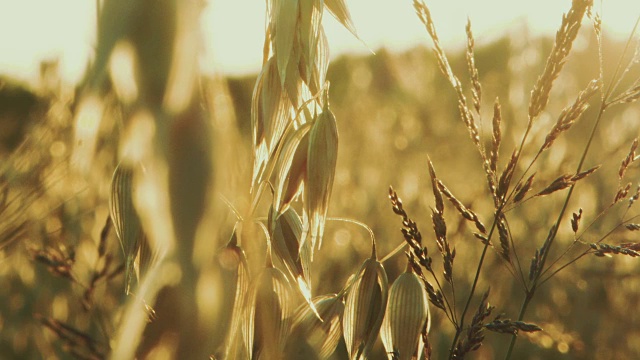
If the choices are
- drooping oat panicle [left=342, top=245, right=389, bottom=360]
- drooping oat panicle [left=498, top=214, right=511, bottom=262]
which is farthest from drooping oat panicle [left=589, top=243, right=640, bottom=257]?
drooping oat panicle [left=342, top=245, right=389, bottom=360]

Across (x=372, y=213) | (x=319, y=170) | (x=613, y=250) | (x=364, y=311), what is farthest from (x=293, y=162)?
(x=372, y=213)

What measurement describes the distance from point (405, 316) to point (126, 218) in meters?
0.22

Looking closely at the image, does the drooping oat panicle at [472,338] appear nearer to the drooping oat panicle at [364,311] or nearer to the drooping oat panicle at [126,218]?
the drooping oat panicle at [364,311]

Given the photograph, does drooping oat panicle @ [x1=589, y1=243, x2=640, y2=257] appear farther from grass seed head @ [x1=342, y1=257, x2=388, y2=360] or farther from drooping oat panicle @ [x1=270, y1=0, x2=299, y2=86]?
drooping oat panicle @ [x1=270, y1=0, x2=299, y2=86]

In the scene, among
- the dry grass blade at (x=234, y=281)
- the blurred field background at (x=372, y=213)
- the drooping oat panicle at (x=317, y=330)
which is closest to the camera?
the dry grass blade at (x=234, y=281)

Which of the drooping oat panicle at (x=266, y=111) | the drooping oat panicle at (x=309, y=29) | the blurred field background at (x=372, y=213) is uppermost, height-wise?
the drooping oat panicle at (x=309, y=29)

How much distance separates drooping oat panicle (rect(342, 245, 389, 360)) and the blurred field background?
0.07 m

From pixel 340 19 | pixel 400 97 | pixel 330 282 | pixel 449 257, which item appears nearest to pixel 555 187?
pixel 449 257

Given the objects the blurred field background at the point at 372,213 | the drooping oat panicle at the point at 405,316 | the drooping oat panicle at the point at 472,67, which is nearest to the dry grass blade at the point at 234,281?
the blurred field background at the point at 372,213

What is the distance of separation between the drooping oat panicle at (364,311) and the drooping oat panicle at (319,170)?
8 cm

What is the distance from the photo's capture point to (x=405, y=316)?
53cm

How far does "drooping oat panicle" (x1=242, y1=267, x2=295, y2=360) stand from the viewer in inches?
18.4

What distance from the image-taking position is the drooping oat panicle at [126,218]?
1.33 ft

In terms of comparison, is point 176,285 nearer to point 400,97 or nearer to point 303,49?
point 303,49
